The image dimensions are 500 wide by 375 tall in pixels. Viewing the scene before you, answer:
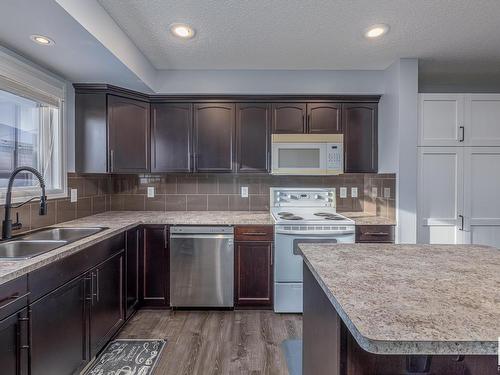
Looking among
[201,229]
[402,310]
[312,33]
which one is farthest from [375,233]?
[402,310]

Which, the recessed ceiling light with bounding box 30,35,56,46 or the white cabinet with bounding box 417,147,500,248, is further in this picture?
the white cabinet with bounding box 417,147,500,248

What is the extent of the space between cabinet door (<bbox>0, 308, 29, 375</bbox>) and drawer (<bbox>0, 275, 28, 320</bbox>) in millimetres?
30

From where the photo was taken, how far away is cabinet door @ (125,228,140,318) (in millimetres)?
2467

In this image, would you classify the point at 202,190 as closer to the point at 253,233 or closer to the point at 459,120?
the point at 253,233

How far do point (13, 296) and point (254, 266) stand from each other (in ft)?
5.99

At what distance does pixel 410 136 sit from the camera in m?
2.63

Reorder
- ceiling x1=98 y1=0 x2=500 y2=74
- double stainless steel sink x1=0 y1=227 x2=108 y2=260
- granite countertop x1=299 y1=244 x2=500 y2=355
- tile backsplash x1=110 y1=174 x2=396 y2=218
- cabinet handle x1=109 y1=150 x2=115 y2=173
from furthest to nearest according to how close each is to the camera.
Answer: tile backsplash x1=110 y1=174 x2=396 y2=218 < cabinet handle x1=109 y1=150 x2=115 y2=173 < ceiling x1=98 y1=0 x2=500 y2=74 < double stainless steel sink x1=0 y1=227 x2=108 y2=260 < granite countertop x1=299 y1=244 x2=500 y2=355

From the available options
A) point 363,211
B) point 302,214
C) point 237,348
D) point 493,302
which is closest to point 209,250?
point 237,348

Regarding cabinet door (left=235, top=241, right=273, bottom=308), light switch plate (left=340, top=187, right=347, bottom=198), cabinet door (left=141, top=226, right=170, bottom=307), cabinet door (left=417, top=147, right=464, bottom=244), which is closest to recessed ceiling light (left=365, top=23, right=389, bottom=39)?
cabinet door (left=417, top=147, right=464, bottom=244)

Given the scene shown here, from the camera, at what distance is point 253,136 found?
298 centimetres

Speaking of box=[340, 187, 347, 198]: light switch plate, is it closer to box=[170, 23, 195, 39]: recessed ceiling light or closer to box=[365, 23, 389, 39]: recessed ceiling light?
box=[365, 23, 389, 39]: recessed ceiling light

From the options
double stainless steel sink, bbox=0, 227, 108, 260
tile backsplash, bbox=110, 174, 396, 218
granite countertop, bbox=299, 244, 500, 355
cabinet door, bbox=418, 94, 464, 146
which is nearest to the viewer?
granite countertop, bbox=299, 244, 500, 355

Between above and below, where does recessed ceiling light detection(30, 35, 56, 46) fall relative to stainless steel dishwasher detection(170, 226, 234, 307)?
above

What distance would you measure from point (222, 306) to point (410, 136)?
2.39 metres
